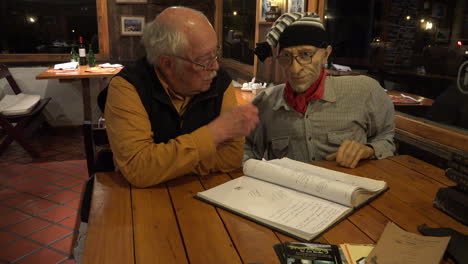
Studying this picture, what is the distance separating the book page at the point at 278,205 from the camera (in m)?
0.95

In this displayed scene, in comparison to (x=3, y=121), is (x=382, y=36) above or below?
above

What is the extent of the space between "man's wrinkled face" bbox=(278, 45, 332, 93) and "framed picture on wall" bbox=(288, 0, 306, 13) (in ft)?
4.84

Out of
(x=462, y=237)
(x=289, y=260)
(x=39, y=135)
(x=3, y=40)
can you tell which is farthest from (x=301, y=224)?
(x=3, y=40)

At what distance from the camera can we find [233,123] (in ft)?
4.25

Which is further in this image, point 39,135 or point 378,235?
point 39,135

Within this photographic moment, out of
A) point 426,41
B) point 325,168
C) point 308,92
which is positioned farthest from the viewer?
point 426,41

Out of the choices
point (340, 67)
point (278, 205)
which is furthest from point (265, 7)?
point (278, 205)

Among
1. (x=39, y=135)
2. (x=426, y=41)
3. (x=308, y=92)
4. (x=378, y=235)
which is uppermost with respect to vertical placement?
(x=426, y=41)

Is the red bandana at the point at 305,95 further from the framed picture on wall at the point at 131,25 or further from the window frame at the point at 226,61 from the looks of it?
the framed picture on wall at the point at 131,25

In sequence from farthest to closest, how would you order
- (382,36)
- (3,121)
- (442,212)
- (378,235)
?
(3,121)
(382,36)
(442,212)
(378,235)

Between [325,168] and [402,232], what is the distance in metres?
0.49

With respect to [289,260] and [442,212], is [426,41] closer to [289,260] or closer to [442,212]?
[442,212]

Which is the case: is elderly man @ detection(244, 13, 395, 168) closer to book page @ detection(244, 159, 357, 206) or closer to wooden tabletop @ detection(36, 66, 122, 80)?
book page @ detection(244, 159, 357, 206)

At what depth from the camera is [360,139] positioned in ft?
5.74
